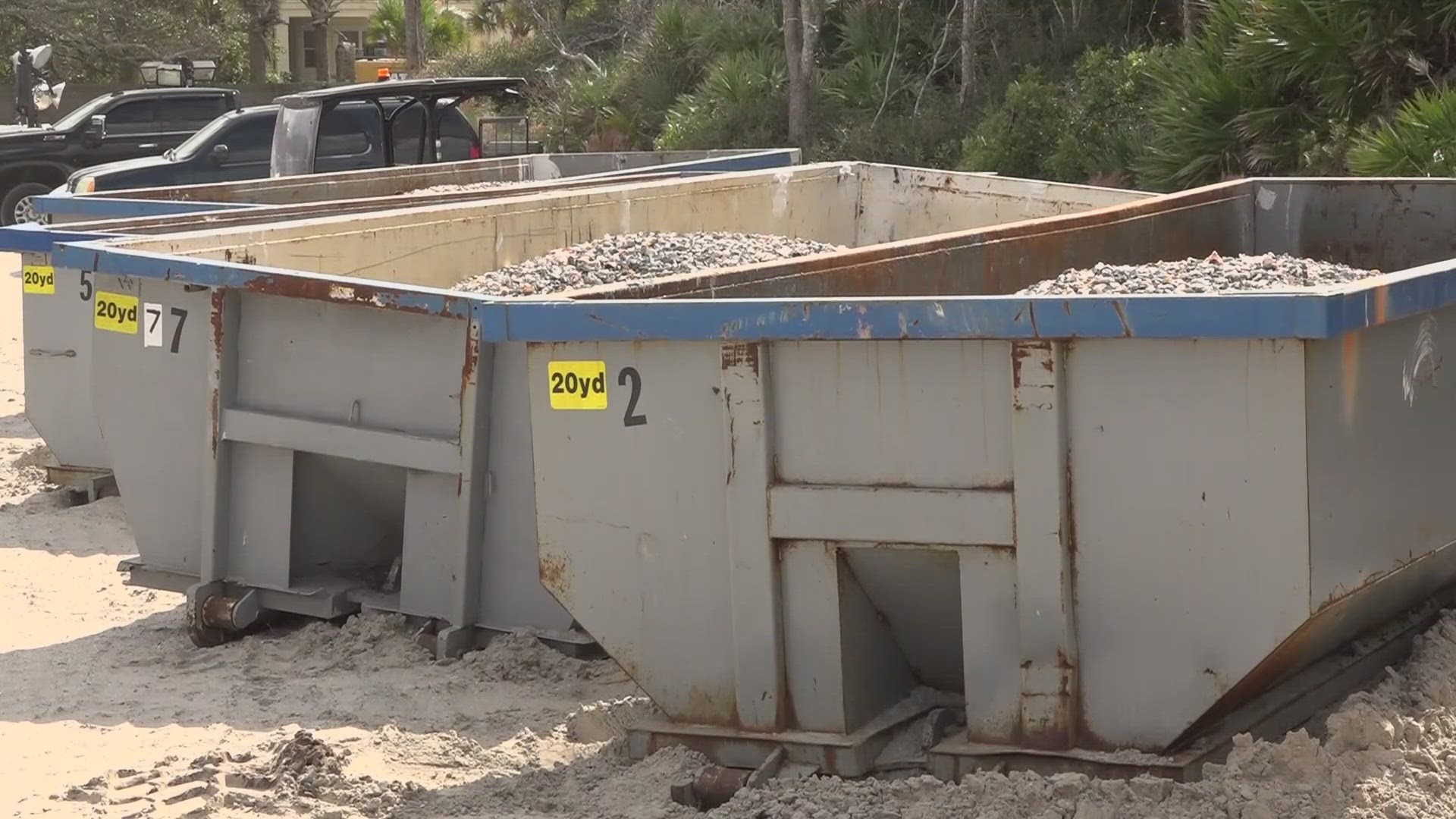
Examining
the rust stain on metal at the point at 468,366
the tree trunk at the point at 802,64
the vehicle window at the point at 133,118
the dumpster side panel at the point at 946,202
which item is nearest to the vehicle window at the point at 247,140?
the vehicle window at the point at 133,118

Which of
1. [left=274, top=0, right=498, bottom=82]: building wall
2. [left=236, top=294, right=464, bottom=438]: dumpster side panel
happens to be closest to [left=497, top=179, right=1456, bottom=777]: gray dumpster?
[left=236, top=294, right=464, bottom=438]: dumpster side panel

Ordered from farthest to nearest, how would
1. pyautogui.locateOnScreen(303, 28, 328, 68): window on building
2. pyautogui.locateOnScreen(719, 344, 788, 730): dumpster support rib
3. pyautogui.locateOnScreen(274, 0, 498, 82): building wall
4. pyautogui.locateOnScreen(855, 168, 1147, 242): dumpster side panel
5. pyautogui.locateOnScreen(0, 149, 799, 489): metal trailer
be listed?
pyautogui.locateOnScreen(303, 28, 328, 68): window on building → pyautogui.locateOnScreen(274, 0, 498, 82): building wall → pyautogui.locateOnScreen(855, 168, 1147, 242): dumpster side panel → pyautogui.locateOnScreen(0, 149, 799, 489): metal trailer → pyautogui.locateOnScreen(719, 344, 788, 730): dumpster support rib

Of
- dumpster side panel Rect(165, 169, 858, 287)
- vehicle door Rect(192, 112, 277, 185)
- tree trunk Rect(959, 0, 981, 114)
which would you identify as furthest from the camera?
tree trunk Rect(959, 0, 981, 114)

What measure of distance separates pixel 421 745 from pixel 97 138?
17897 mm

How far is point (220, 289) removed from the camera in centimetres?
675

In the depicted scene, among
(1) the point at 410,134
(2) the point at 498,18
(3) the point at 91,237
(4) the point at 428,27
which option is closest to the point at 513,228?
(3) the point at 91,237

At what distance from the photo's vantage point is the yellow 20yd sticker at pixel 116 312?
23.3 feet

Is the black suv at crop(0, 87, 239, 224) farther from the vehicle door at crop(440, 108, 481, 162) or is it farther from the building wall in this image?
the building wall

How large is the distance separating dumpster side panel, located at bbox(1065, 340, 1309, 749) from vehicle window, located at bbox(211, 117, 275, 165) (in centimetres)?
1433

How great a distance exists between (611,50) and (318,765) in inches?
1064

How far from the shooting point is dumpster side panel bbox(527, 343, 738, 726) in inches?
188

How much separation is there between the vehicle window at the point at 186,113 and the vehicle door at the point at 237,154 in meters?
4.40

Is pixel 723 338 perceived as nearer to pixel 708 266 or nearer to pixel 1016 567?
pixel 1016 567

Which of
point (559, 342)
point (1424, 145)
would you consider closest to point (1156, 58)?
point (1424, 145)
